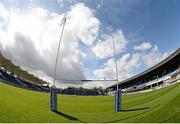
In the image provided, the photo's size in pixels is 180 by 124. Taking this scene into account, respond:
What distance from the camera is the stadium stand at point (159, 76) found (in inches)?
820

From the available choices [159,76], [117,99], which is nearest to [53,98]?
[117,99]

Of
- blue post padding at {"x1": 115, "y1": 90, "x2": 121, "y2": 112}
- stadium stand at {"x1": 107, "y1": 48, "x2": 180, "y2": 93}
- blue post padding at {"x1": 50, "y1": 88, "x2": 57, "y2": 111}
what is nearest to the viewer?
blue post padding at {"x1": 50, "y1": 88, "x2": 57, "y2": 111}

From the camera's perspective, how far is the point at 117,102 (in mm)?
10312

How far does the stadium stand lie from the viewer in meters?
20.8

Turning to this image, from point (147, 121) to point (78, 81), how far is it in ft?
21.4

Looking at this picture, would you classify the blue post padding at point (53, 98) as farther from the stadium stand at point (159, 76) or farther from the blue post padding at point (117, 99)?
the stadium stand at point (159, 76)

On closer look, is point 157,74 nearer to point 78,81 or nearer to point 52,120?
point 78,81

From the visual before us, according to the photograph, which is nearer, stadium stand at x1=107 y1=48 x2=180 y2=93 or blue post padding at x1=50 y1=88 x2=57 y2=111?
blue post padding at x1=50 y1=88 x2=57 y2=111

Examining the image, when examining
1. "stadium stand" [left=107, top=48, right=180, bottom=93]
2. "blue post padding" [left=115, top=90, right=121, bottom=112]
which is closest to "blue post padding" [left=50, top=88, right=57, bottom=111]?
"blue post padding" [left=115, top=90, right=121, bottom=112]

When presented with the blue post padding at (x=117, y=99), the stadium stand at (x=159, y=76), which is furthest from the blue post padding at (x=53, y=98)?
the stadium stand at (x=159, y=76)

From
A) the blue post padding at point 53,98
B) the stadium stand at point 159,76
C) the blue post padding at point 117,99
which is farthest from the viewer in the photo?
the stadium stand at point 159,76

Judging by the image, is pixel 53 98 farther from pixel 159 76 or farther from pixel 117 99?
pixel 159 76

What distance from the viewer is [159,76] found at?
25.0 m

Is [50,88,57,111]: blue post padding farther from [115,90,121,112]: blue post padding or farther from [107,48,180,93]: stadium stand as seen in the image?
[107,48,180,93]: stadium stand
